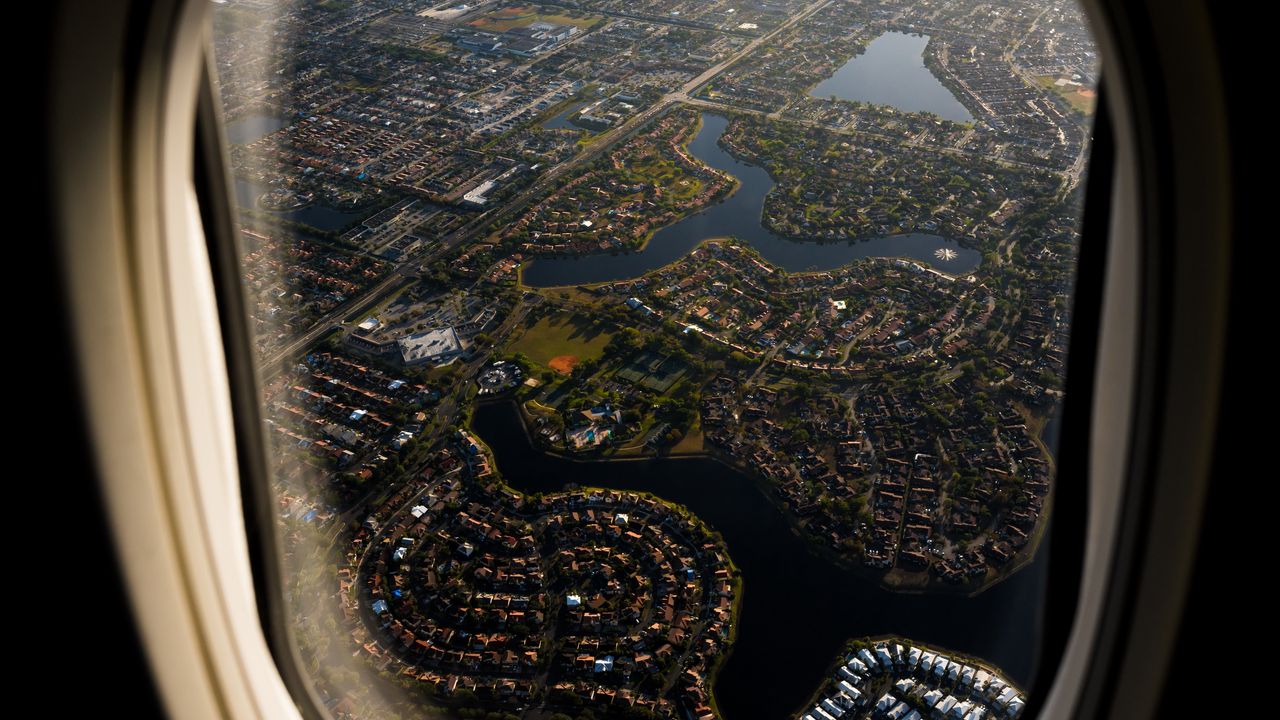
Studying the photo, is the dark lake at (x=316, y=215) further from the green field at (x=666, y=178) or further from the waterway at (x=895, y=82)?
the waterway at (x=895, y=82)

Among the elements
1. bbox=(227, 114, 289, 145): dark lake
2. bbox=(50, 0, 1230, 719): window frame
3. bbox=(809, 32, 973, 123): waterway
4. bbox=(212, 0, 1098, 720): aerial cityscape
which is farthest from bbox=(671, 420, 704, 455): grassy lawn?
bbox=(809, 32, 973, 123): waterway

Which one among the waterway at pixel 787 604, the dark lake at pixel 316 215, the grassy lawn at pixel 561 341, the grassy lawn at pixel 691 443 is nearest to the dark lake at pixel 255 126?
the dark lake at pixel 316 215

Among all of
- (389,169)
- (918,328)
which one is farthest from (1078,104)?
(389,169)

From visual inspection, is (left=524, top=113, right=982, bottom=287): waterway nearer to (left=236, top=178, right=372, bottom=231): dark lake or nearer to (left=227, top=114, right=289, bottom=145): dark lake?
(left=236, top=178, right=372, bottom=231): dark lake

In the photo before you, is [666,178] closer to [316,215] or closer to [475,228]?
[475,228]

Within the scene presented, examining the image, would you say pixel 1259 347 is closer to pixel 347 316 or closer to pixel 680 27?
pixel 347 316

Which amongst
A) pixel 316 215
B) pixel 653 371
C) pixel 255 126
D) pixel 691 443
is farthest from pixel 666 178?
pixel 255 126
